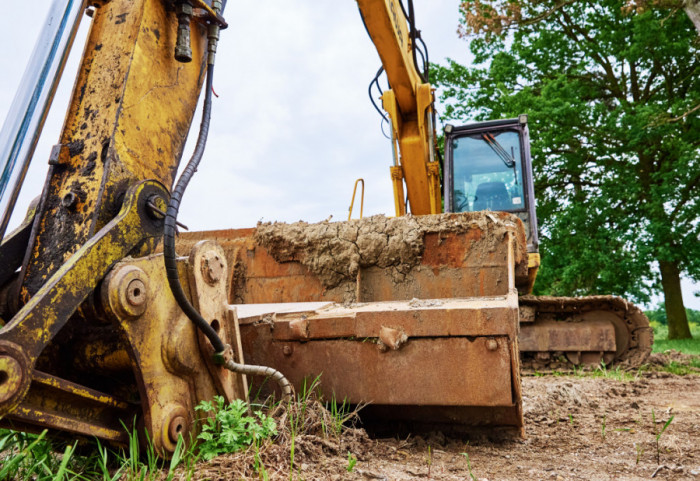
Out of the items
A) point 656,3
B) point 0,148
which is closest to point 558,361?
point 0,148

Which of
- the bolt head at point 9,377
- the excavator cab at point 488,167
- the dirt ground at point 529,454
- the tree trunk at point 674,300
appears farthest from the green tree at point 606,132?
the bolt head at point 9,377

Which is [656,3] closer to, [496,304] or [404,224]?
[404,224]

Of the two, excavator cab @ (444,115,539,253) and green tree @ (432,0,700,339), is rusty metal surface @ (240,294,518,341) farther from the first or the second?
green tree @ (432,0,700,339)

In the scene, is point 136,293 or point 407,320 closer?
point 136,293

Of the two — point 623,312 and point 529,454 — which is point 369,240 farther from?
point 623,312

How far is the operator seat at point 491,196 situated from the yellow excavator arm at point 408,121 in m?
0.75

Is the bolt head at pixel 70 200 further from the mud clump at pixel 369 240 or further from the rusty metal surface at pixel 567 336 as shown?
the rusty metal surface at pixel 567 336

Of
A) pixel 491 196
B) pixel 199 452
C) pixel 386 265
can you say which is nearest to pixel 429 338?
pixel 199 452

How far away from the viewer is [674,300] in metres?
12.2

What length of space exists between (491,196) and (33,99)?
5662 millimetres

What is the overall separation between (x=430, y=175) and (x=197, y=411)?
177 inches

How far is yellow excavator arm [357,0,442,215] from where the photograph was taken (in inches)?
213

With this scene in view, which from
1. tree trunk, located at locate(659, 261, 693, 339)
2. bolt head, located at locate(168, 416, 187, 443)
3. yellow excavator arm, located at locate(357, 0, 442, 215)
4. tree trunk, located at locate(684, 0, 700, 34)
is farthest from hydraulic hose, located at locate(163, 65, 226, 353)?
tree trunk, located at locate(659, 261, 693, 339)

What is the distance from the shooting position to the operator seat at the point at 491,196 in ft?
22.2
